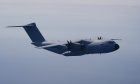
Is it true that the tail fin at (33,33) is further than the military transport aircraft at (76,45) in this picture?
Yes

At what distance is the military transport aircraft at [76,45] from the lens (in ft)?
177

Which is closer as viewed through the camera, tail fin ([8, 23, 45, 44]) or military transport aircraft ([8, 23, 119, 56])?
military transport aircraft ([8, 23, 119, 56])

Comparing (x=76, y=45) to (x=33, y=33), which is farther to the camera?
(x=33, y=33)

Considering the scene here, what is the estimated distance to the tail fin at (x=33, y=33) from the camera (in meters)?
62.6

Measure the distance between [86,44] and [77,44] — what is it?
1486 millimetres

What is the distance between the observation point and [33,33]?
63.1 meters

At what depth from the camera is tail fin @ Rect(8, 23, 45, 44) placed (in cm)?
6259

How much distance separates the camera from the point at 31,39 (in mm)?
63031

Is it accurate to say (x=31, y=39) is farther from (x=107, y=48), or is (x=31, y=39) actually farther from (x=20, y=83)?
(x=20, y=83)

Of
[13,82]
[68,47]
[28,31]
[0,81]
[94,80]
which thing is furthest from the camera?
[94,80]

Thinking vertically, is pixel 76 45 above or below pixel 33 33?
below

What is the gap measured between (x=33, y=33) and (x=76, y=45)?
914 centimetres

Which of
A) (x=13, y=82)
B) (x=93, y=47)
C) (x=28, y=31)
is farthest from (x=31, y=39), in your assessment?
(x=13, y=82)

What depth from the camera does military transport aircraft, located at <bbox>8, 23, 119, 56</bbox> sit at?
54.1 meters
